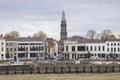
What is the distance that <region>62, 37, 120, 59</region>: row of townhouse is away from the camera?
16675cm

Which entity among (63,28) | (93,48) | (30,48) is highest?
(63,28)

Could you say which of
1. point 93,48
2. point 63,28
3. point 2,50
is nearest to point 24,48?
point 2,50

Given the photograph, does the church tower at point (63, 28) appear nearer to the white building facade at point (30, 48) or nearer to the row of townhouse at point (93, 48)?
the row of townhouse at point (93, 48)

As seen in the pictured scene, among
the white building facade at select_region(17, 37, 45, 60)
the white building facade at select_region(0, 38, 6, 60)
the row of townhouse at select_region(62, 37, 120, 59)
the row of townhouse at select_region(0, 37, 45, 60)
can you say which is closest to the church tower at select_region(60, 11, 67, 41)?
the row of townhouse at select_region(62, 37, 120, 59)

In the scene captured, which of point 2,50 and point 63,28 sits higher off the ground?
point 63,28

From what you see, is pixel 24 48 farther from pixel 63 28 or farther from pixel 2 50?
pixel 63 28

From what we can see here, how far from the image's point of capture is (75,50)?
553ft

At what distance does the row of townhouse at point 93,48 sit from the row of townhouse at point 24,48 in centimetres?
1188

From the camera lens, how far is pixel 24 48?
16250 cm

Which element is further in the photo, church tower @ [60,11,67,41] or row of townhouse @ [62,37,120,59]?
church tower @ [60,11,67,41]

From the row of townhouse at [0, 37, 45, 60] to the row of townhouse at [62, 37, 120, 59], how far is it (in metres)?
11.9

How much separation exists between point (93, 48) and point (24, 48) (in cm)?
2587

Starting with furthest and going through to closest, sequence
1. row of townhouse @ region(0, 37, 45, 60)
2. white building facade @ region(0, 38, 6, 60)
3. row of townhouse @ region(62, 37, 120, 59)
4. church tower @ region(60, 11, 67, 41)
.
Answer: church tower @ region(60, 11, 67, 41)
row of townhouse @ region(62, 37, 120, 59)
row of townhouse @ region(0, 37, 45, 60)
white building facade @ region(0, 38, 6, 60)

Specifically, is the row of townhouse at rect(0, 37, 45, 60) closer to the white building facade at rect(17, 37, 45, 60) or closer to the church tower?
the white building facade at rect(17, 37, 45, 60)
